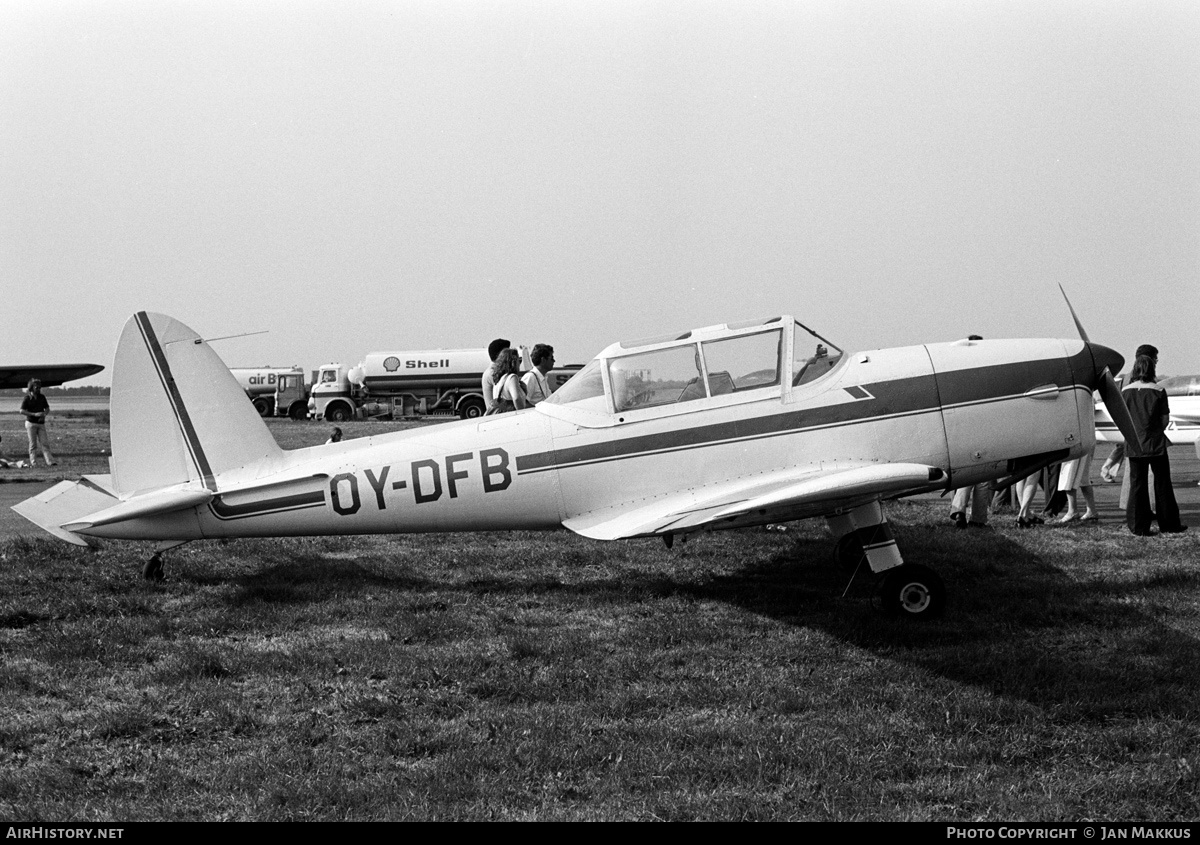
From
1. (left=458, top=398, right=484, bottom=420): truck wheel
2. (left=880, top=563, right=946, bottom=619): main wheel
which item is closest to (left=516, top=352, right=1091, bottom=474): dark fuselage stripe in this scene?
(left=880, top=563, right=946, bottom=619): main wheel

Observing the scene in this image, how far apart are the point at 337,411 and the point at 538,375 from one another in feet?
116

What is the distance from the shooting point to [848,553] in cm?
778

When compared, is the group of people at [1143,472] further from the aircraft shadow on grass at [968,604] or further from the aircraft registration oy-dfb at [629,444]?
the aircraft registration oy-dfb at [629,444]

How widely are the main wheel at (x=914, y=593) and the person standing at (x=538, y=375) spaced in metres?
3.91

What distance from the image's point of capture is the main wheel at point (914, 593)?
6.48m

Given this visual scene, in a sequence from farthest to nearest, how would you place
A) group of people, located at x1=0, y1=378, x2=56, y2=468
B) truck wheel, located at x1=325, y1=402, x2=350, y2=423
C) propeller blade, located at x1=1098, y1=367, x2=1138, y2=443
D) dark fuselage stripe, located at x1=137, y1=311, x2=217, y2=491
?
truck wheel, located at x1=325, y1=402, x2=350, y2=423
group of people, located at x1=0, y1=378, x2=56, y2=468
dark fuselage stripe, located at x1=137, y1=311, x2=217, y2=491
propeller blade, located at x1=1098, y1=367, x2=1138, y2=443

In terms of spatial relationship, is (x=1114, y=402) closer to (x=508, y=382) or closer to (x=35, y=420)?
(x=508, y=382)

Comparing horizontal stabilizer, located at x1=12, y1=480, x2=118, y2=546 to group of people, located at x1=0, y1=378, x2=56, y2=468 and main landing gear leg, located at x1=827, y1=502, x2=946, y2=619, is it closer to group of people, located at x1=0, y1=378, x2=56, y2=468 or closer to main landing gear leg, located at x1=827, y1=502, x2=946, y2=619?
main landing gear leg, located at x1=827, y1=502, x2=946, y2=619

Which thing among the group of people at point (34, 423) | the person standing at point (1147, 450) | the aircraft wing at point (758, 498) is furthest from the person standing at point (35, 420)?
the person standing at point (1147, 450)

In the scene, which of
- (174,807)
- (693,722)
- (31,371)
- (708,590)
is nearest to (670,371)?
(708,590)

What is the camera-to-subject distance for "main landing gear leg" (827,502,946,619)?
21.3 feet

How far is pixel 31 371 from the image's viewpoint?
26.6m

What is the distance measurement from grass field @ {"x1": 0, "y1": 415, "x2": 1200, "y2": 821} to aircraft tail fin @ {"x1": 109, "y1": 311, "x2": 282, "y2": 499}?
2.73 ft

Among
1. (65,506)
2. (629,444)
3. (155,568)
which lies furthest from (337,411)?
(629,444)
